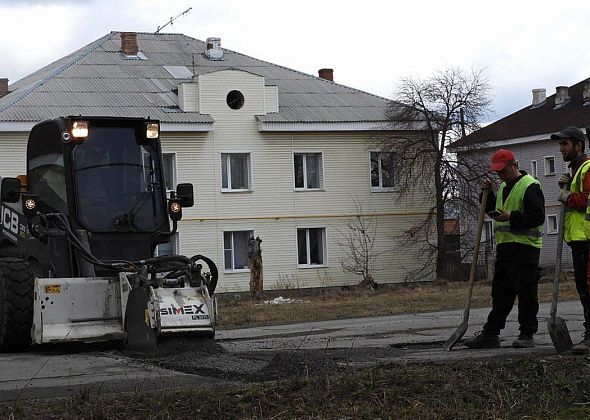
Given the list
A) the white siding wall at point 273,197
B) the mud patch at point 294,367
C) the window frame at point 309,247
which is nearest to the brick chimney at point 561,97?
the white siding wall at point 273,197

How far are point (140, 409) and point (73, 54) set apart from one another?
41024 millimetres

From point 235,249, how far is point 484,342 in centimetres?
3074

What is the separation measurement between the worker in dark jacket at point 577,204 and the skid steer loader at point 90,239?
12.1 feet

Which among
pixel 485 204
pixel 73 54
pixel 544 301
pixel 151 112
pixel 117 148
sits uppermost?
pixel 73 54

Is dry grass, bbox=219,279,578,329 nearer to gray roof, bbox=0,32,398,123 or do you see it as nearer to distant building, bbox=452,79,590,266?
gray roof, bbox=0,32,398,123

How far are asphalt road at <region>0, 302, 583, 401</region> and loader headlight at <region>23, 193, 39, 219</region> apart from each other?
5.19 feet

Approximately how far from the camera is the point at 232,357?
36.4 ft

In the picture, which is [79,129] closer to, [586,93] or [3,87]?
[3,87]

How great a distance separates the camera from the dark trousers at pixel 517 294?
11469 millimetres

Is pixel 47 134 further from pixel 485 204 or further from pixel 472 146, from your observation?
pixel 472 146

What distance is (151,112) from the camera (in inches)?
1558

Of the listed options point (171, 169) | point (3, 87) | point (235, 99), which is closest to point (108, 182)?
point (171, 169)

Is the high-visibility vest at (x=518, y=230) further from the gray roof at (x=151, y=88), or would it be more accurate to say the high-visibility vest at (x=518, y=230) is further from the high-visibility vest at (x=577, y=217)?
the gray roof at (x=151, y=88)

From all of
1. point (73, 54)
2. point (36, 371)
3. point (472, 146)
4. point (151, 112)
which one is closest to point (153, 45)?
point (73, 54)
